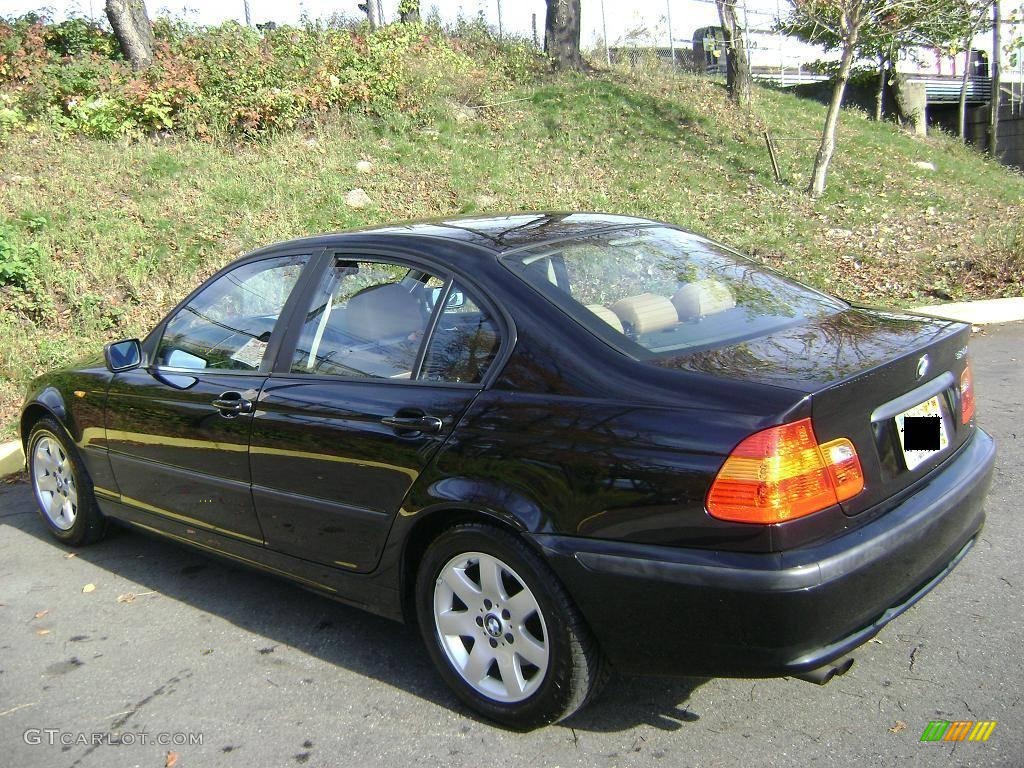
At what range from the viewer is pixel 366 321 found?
12.0 ft

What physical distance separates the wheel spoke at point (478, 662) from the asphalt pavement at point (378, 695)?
0.52ft

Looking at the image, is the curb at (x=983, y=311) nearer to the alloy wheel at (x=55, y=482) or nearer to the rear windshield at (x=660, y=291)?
the rear windshield at (x=660, y=291)

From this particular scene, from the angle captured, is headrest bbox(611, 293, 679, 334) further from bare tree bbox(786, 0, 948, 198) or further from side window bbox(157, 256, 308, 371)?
bare tree bbox(786, 0, 948, 198)

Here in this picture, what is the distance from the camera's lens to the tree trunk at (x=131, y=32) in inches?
563

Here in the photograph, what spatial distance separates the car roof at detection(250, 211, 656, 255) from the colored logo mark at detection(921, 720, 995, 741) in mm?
2089

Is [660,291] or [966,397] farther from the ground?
[660,291]

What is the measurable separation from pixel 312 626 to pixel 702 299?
2.13m

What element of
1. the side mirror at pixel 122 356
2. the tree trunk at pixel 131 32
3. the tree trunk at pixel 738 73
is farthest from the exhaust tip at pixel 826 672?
the tree trunk at pixel 738 73

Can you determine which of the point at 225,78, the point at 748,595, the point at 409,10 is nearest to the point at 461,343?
the point at 748,595

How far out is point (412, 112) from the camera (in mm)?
14945

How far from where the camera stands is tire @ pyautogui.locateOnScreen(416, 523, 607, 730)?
2.89 metres

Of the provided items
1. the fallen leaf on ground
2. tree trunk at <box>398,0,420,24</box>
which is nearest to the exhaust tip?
the fallen leaf on ground

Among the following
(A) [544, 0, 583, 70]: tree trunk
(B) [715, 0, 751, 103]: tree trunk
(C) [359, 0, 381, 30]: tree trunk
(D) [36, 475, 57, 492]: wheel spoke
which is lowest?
(D) [36, 475, 57, 492]: wheel spoke

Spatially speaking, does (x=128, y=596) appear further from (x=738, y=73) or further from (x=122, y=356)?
(x=738, y=73)
